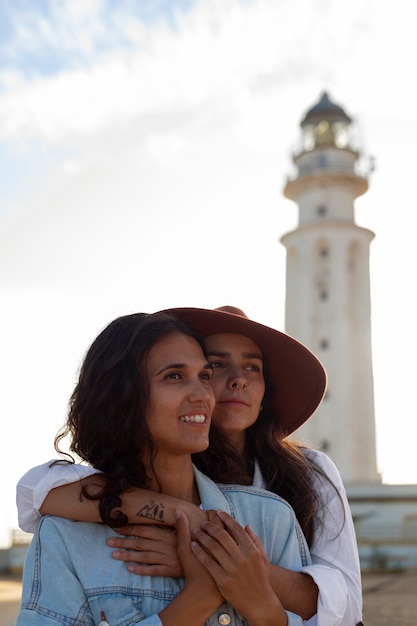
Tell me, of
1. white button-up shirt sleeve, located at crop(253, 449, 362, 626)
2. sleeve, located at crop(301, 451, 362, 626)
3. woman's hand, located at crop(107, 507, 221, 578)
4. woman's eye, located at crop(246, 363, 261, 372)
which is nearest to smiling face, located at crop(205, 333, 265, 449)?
woman's eye, located at crop(246, 363, 261, 372)

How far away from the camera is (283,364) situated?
3699 millimetres

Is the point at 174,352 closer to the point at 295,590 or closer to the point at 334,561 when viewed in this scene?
the point at 295,590

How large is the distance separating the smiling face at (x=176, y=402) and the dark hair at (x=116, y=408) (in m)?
0.03

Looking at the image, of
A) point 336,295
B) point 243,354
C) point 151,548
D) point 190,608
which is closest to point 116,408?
point 151,548

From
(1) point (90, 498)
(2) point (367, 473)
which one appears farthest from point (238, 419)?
(2) point (367, 473)

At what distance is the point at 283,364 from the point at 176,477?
1.08 m

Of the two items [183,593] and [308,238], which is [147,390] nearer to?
[183,593]

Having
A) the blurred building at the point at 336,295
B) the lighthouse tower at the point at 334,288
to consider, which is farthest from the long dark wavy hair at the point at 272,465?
the lighthouse tower at the point at 334,288

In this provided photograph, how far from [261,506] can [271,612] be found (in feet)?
1.20

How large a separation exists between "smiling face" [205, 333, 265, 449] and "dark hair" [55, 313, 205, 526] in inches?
28.7

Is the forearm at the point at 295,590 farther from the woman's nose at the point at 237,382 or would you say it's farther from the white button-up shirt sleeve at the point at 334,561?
the woman's nose at the point at 237,382

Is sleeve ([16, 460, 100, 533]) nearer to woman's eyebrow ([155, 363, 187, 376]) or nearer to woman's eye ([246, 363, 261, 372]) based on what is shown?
woman's eyebrow ([155, 363, 187, 376])

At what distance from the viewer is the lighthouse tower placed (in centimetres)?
2691

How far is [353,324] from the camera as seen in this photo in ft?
92.6
